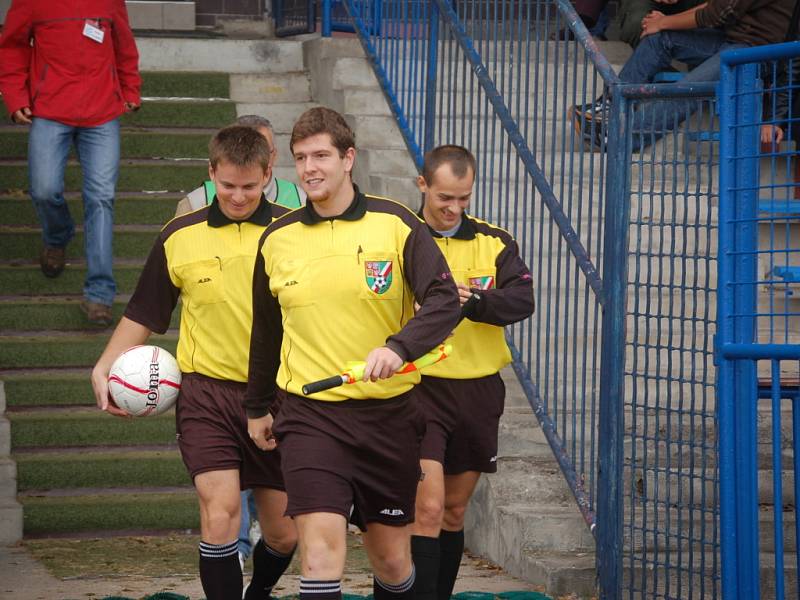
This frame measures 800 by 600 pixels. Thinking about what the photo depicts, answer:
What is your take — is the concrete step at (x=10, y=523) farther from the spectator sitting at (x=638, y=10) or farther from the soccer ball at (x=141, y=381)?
the spectator sitting at (x=638, y=10)

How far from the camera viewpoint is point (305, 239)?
5.43 meters

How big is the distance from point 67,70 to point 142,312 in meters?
3.70

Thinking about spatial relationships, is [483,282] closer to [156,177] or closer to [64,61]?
[64,61]

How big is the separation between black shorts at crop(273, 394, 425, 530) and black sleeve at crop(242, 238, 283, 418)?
0.71 feet

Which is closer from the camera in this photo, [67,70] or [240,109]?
[67,70]

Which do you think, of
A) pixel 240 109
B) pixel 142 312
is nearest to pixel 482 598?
pixel 142 312

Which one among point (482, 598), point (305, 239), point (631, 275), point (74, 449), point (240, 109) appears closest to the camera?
point (305, 239)

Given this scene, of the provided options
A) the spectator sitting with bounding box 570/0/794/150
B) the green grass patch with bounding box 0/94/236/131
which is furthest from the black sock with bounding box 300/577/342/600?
the green grass patch with bounding box 0/94/236/131

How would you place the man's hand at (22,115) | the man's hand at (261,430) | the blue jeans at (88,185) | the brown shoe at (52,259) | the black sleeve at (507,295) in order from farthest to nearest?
the brown shoe at (52,259) < the man's hand at (22,115) < the blue jeans at (88,185) < the black sleeve at (507,295) < the man's hand at (261,430)

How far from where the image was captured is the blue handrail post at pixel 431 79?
9.32 meters

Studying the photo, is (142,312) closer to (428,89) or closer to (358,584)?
(358,584)

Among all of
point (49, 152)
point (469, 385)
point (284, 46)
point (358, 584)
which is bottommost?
point (358, 584)

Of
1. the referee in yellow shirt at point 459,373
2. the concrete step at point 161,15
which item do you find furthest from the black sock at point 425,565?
the concrete step at point 161,15

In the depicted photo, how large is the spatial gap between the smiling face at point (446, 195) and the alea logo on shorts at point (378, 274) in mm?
1060
